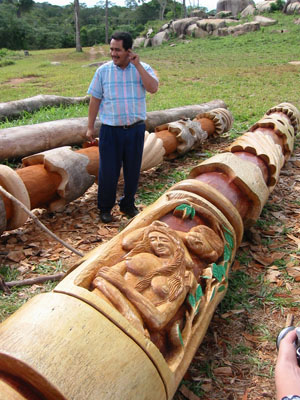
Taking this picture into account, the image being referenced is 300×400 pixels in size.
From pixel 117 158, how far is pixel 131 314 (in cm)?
174

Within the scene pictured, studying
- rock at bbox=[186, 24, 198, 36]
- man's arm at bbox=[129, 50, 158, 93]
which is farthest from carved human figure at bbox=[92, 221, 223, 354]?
rock at bbox=[186, 24, 198, 36]

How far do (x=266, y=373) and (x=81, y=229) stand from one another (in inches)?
65.0

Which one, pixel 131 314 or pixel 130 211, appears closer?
pixel 131 314

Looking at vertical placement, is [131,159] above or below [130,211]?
above

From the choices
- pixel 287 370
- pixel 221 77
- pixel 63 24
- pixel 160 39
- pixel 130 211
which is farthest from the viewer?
pixel 63 24

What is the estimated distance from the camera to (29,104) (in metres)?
5.44

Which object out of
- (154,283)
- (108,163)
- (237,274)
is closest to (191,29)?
(108,163)

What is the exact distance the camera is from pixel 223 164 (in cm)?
219

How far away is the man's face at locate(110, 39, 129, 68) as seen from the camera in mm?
2512

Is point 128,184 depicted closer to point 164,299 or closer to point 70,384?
point 164,299

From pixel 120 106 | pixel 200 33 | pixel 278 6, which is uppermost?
pixel 278 6

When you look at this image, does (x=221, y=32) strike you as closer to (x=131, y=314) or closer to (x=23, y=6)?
(x=131, y=314)

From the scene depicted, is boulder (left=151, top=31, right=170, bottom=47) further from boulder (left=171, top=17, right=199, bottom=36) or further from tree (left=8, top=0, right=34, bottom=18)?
tree (left=8, top=0, right=34, bottom=18)

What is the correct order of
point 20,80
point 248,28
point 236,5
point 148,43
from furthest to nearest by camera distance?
point 236,5
point 148,43
point 248,28
point 20,80
